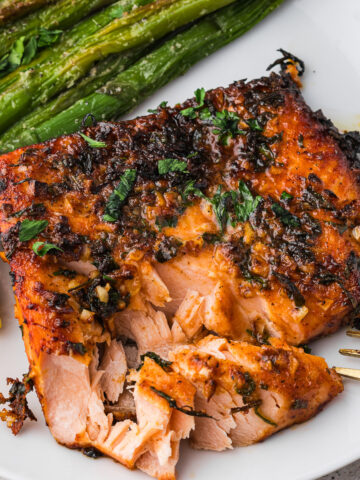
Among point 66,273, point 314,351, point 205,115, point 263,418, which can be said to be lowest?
point 314,351

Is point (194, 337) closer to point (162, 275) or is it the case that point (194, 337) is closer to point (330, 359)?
point (162, 275)

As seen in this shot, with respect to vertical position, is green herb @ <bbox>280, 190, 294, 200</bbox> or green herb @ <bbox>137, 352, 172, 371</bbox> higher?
green herb @ <bbox>280, 190, 294, 200</bbox>

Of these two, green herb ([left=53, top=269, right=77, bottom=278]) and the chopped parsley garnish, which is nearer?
green herb ([left=53, top=269, right=77, bottom=278])

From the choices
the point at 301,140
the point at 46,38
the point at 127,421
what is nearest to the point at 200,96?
the point at 301,140

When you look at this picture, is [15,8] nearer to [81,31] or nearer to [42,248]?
[81,31]

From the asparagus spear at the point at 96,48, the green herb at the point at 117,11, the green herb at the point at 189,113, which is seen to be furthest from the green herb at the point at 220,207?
the green herb at the point at 117,11

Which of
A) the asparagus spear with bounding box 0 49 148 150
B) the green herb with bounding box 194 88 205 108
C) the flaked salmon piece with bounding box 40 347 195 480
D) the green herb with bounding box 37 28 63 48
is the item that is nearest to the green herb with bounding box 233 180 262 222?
the green herb with bounding box 194 88 205 108

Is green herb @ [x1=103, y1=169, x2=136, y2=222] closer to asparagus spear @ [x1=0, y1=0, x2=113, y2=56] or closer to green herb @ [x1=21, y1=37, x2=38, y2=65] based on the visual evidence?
green herb @ [x1=21, y1=37, x2=38, y2=65]
